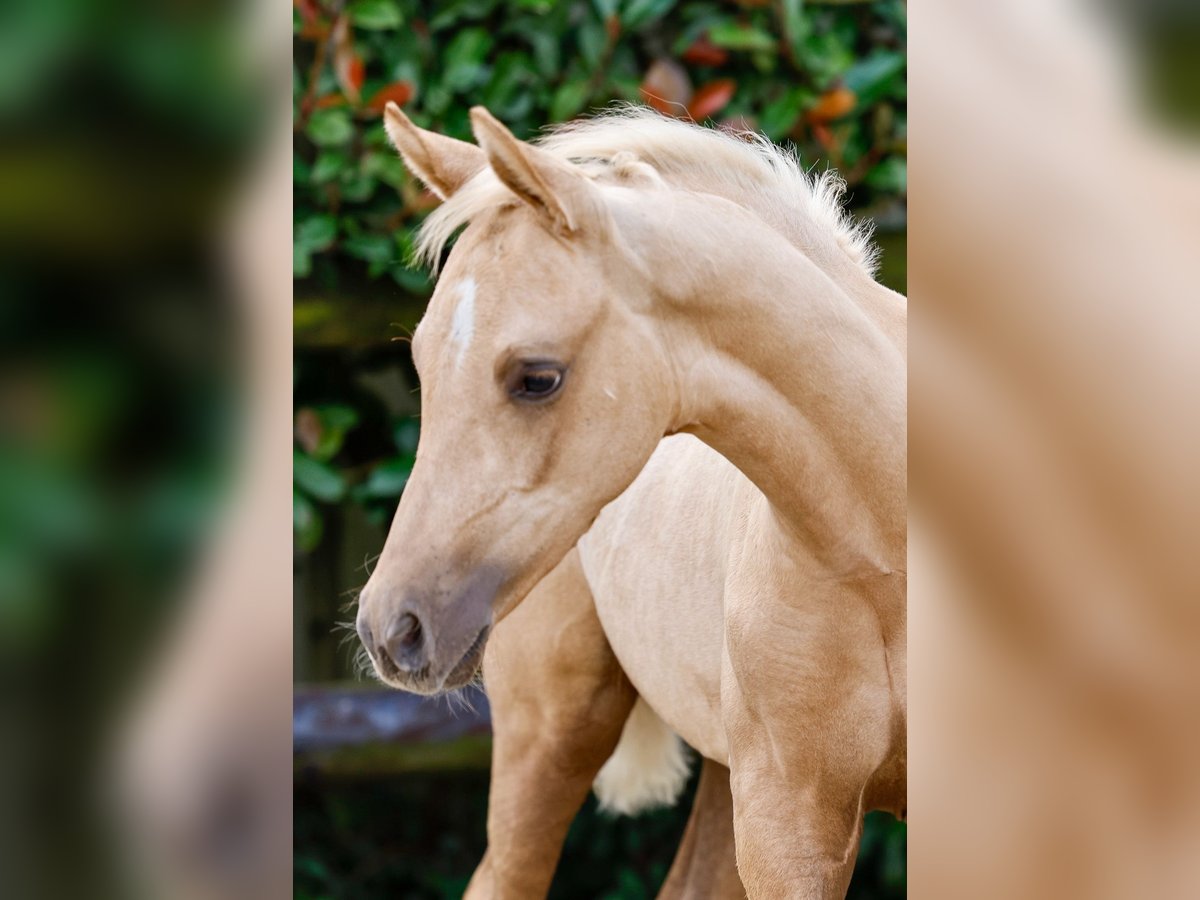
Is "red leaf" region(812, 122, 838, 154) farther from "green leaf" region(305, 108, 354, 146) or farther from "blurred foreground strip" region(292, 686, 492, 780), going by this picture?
"blurred foreground strip" region(292, 686, 492, 780)

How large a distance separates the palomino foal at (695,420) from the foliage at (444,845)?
3.03 feet

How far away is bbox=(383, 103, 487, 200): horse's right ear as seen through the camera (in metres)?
0.98

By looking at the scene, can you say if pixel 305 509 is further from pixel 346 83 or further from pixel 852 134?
pixel 852 134

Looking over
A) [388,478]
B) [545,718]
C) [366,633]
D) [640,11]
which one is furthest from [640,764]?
[640,11]

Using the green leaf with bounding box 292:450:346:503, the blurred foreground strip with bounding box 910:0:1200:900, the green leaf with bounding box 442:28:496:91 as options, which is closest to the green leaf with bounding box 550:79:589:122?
the green leaf with bounding box 442:28:496:91

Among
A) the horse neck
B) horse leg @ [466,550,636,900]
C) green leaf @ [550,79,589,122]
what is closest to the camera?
the horse neck

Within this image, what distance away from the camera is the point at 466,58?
1.71 m

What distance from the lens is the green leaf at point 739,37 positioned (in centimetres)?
167

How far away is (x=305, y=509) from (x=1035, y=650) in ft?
4.63

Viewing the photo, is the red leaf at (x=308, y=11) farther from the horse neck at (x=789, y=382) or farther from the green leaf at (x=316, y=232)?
the horse neck at (x=789, y=382)

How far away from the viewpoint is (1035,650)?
0.44 meters

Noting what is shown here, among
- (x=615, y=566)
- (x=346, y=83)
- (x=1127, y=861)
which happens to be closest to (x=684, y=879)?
(x=615, y=566)

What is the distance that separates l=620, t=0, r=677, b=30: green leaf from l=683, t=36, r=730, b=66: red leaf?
0.22ft

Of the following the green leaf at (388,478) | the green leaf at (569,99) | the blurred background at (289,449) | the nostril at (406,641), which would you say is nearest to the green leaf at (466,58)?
the green leaf at (569,99)
